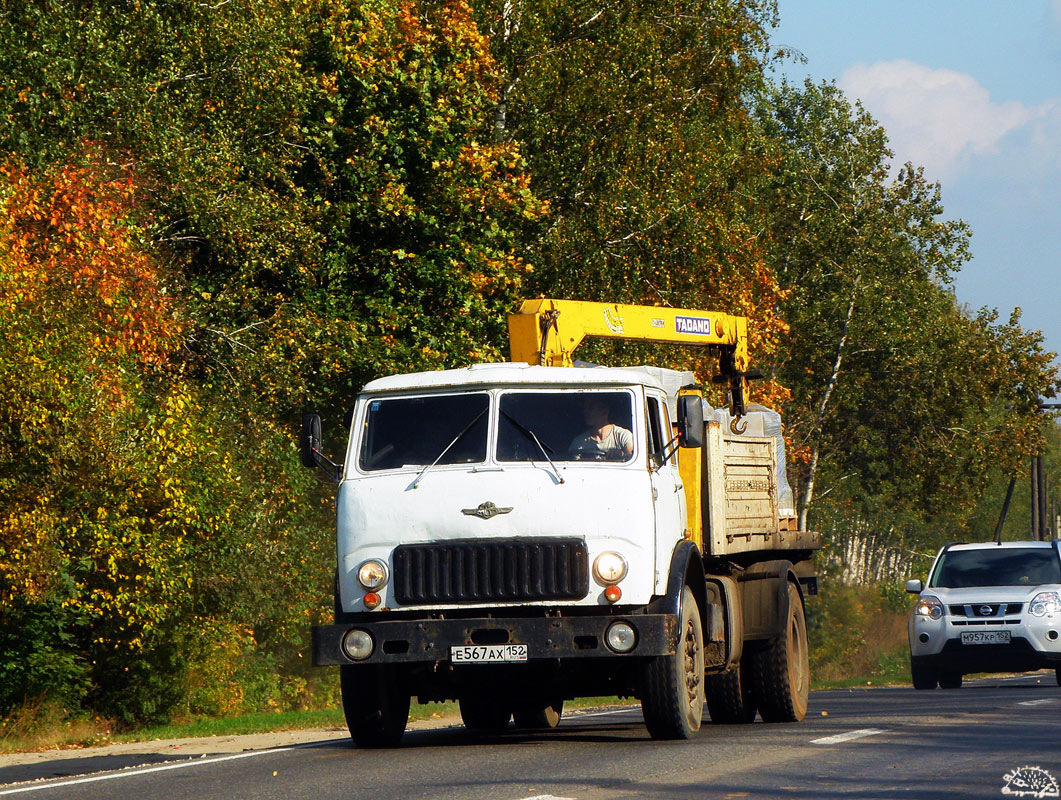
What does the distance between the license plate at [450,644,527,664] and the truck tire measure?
94cm

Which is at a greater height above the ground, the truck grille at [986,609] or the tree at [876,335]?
the tree at [876,335]

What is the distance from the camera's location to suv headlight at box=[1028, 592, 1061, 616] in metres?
21.2

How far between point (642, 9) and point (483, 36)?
4599mm

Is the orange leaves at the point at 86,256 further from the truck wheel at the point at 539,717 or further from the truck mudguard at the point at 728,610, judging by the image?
the truck mudguard at the point at 728,610

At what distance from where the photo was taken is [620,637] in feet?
36.3

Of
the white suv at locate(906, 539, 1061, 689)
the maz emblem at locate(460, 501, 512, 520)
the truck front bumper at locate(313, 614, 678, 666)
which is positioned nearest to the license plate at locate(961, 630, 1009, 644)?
the white suv at locate(906, 539, 1061, 689)

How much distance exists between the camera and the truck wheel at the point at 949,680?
22.7 m

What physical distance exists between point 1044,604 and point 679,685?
37.2 feet

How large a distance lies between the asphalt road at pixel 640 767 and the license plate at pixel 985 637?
7.08m

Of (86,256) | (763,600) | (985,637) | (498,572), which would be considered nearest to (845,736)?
(763,600)

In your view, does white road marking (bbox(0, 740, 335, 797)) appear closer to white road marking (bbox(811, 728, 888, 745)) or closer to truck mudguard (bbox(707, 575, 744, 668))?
truck mudguard (bbox(707, 575, 744, 668))

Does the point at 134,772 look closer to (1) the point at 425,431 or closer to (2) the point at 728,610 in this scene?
(1) the point at 425,431

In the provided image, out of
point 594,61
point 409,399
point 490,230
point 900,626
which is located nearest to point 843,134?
point 900,626

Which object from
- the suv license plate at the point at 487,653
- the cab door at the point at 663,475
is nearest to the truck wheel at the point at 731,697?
the cab door at the point at 663,475
